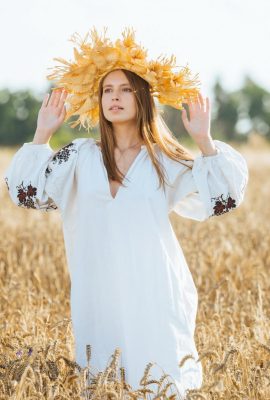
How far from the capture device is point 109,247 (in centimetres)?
321

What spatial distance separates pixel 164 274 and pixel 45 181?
Result: 0.64 metres

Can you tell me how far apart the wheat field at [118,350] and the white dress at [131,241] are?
0.41 ft

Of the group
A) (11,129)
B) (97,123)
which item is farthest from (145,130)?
(11,129)

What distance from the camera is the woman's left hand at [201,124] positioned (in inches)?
125

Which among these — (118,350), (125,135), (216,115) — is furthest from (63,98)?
(216,115)

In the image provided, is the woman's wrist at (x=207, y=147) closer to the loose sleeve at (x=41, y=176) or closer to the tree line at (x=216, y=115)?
the loose sleeve at (x=41, y=176)

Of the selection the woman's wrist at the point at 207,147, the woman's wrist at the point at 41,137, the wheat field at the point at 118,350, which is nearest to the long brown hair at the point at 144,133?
the woman's wrist at the point at 207,147

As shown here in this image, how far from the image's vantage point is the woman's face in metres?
3.30

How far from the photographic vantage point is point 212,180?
3145 millimetres

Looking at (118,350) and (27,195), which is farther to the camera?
(27,195)

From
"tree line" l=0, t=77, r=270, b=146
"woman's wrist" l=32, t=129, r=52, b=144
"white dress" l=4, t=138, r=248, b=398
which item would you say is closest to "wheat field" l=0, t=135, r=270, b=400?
"white dress" l=4, t=138, r=248, b=398

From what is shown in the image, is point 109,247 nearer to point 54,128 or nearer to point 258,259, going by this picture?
point 54,128

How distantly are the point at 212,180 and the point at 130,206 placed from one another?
35 cm

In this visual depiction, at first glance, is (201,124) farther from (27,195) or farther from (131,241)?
(27,195)
